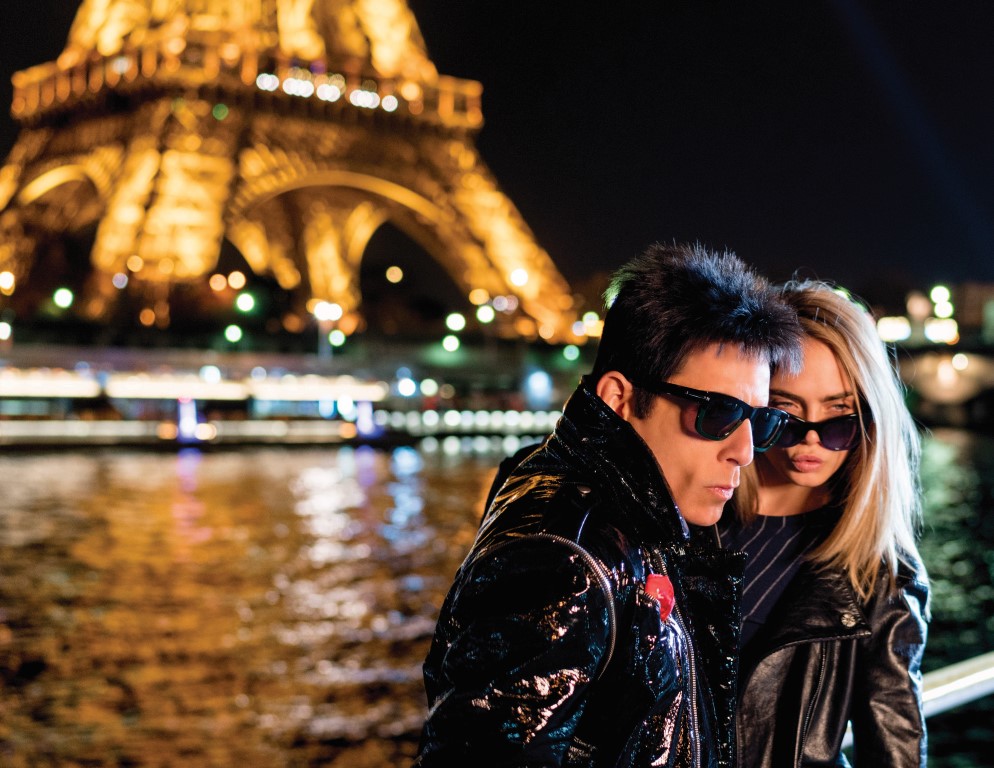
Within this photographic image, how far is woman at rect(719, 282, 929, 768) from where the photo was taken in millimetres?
2088

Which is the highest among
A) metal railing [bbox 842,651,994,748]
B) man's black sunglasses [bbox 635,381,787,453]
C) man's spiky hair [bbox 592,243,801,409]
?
man's spiky hair [bbox 592,243,801,409]

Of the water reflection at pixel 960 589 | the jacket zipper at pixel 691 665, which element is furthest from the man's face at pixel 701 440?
the water reflection at pixel 960 589

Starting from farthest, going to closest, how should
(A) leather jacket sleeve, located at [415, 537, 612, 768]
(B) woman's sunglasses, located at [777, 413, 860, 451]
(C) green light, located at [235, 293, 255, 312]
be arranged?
(C) green light, located at [235, 293, 255, 312], (B) woman's sunglasses, located at [777, 413, 860, 451], (A) leather jacket sleeve, located at [415, 537, 612, 768]

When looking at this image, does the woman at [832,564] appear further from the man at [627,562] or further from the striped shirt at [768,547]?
the man at [627,562]

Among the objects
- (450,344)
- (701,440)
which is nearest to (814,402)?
(701,440)

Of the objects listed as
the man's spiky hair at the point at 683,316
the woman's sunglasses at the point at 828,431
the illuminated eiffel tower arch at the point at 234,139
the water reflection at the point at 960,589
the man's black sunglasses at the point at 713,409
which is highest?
the illuminated eiffel tower arch at the point at 234,139

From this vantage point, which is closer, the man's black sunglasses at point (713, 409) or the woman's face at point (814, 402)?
the man's black sunglasses at point (713, 409)

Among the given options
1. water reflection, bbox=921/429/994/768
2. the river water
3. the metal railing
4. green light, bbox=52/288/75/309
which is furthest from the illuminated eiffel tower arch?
the metal railing

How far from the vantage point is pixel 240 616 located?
9.65 m

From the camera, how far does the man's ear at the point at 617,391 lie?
175cm

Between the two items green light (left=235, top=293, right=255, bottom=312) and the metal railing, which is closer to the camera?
the metal railing

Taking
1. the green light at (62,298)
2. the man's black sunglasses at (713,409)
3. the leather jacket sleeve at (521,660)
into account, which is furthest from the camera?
the green light at (62,298)

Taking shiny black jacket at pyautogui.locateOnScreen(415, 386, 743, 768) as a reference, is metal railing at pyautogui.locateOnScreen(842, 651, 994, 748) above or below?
below

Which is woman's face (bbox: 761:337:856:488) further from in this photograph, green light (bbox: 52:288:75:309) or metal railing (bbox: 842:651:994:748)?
green light (bbox: 52:288:75:309)
